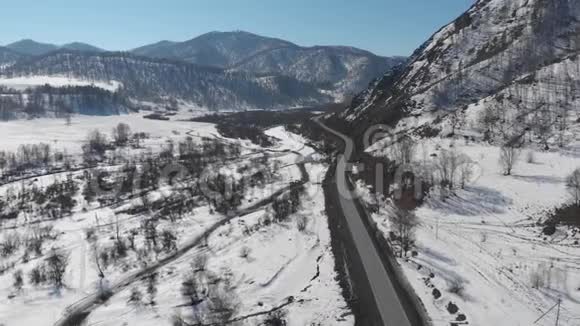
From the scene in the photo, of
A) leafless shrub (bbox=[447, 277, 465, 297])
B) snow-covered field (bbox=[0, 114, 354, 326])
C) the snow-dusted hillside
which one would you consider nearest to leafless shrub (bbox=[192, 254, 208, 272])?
snow-covered field (bbox=[0, 114, 354, 326])

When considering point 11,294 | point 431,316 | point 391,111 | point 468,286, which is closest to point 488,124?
point 391,111

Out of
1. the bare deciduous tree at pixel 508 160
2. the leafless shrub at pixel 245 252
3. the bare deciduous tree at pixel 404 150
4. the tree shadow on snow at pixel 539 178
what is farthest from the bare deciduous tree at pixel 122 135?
the tree shadow on snow at pixel 539 178

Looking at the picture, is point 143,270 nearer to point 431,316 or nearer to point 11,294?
point 11,294

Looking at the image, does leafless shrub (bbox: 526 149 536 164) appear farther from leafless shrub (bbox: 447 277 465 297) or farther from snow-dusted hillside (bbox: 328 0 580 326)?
leafless shrub (bbox: 447 277 465 297)

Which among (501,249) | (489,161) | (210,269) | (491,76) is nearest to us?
(501,249)

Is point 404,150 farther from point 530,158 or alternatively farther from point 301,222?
point 301,222

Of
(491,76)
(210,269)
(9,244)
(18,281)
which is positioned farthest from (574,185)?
(9,244)

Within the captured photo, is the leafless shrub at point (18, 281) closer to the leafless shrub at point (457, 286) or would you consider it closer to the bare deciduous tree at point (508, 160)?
the leafless shrub at point (457, 286)
